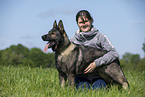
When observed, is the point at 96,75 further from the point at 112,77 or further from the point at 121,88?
the point at 121,88

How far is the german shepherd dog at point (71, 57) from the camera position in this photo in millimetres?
3802

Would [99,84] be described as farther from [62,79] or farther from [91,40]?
[91,40]

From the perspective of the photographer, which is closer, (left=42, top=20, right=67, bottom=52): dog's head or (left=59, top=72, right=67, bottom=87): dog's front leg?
(left=42, top=20, right=67, bottom=52): dog's head

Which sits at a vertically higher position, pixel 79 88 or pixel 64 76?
pixel 64 76

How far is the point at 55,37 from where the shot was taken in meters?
3.76

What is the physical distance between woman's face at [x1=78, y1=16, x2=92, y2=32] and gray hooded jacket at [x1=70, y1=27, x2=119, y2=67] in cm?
11

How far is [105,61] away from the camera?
3941 mm

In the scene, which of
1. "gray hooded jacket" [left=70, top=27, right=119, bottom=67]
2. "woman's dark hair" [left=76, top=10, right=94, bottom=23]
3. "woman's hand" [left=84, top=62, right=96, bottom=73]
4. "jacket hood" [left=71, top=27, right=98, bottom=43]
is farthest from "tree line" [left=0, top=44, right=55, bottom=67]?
"woman's hand" [left=84, top=62, right=96, bottom=73]

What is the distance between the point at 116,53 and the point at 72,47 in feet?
3.75

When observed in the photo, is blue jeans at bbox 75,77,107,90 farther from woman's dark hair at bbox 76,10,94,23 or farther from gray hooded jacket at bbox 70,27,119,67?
woman's dark hair at bbox 76,10,94,23

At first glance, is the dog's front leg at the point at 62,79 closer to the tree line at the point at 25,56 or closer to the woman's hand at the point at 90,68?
the woman's hand at the point at 90,68

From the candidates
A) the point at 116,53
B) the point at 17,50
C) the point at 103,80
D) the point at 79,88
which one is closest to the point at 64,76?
the point at 79,88

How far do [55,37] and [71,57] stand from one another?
2.03ft

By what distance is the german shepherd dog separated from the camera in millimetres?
3802
